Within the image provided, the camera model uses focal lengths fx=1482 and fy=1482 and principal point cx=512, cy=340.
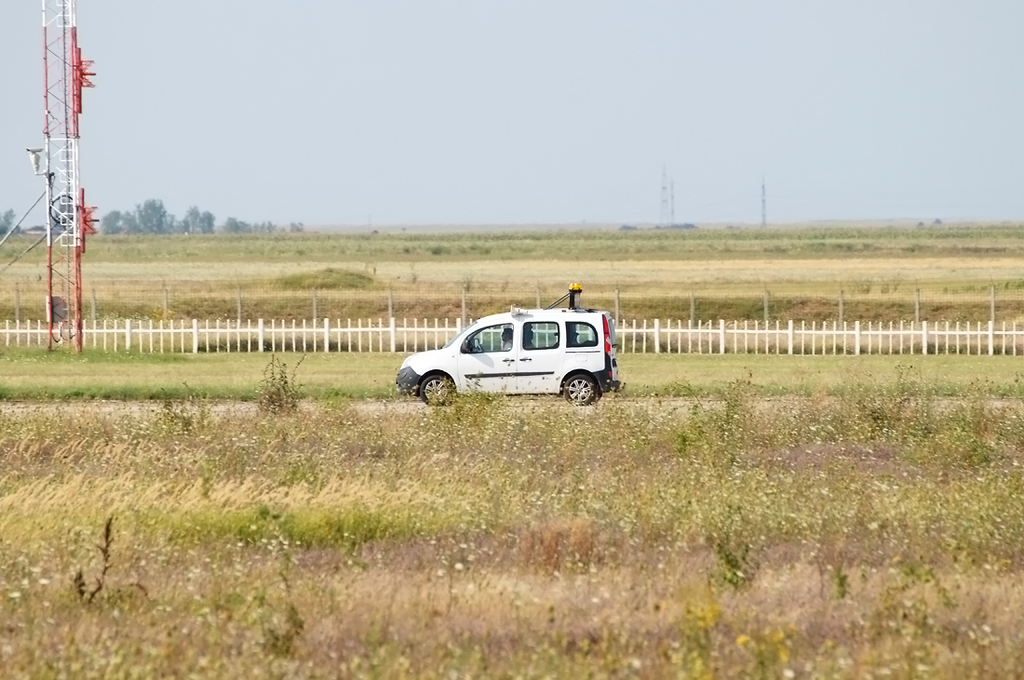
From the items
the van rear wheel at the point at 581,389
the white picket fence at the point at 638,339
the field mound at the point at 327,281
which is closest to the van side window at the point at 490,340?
the van rear wheel at the point at 581,389

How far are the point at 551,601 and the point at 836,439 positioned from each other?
880cm

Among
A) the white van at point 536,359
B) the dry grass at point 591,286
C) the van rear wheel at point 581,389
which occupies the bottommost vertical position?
the van rear wheel at point 581,389

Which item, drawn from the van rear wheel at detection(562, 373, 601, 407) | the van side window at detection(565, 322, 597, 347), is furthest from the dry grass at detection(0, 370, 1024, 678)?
the van side window at detection(565, 322, 597, 347)

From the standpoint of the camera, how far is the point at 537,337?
76.4ft

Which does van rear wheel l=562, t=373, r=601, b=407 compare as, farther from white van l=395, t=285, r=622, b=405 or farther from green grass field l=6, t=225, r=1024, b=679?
green grass field l=6, t=225, r=1024, b=679

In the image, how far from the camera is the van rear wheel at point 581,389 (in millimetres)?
23078

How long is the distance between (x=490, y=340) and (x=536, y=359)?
0.86m

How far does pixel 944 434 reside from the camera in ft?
54.1

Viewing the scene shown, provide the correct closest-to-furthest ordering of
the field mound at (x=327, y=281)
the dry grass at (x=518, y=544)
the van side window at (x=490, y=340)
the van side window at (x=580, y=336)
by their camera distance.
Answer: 1. the dry grass at (x=518, y=544)
2. the van side window at (x=580, y=336)
3. the van side window at (x=490, y=340)
4. the field mound at (x=327, y=281)

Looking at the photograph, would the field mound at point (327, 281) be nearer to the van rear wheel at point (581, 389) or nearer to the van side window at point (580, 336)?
the van side window at point (580, 336)

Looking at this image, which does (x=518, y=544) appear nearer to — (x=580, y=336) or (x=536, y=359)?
(x=536, y=359)

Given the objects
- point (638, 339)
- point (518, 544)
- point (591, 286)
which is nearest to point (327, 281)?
point (591, 286)

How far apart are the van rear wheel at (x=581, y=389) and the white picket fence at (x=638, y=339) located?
497 inches

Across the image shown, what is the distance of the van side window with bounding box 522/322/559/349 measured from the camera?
23281 mm
